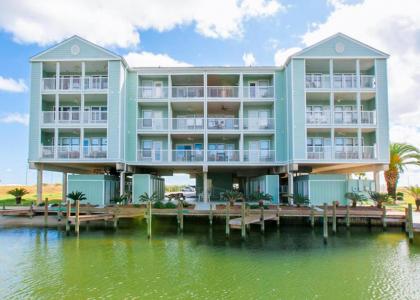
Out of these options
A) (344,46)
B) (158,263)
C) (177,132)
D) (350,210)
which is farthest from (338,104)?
(158,263)

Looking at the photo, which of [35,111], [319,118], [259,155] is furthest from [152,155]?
[319,118]

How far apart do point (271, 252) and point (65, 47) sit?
74.3 ft

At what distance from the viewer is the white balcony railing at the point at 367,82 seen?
2700 cm

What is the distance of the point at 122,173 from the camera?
2755 cm

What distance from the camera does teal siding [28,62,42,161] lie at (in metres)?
26.9

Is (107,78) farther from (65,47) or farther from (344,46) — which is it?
(344,46)

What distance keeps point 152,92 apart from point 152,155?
560cm

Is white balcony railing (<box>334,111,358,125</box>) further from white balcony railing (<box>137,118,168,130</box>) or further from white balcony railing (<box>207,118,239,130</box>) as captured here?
white balcony railing (<box>137,118,168,130</box>)

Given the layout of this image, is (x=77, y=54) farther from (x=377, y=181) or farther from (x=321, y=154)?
(x=377, y=181)

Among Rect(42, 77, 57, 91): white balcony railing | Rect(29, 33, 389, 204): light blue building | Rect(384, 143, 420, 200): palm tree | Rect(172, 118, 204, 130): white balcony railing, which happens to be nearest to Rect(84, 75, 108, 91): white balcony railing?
Rect(29, 33, 389, 204): light blue building

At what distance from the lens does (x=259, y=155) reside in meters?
28.6

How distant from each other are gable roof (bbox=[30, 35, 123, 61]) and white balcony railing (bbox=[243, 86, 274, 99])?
1085cm

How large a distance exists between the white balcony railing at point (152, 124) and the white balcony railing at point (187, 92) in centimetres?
249

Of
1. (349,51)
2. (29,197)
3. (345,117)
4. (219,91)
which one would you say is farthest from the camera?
(29,197)
